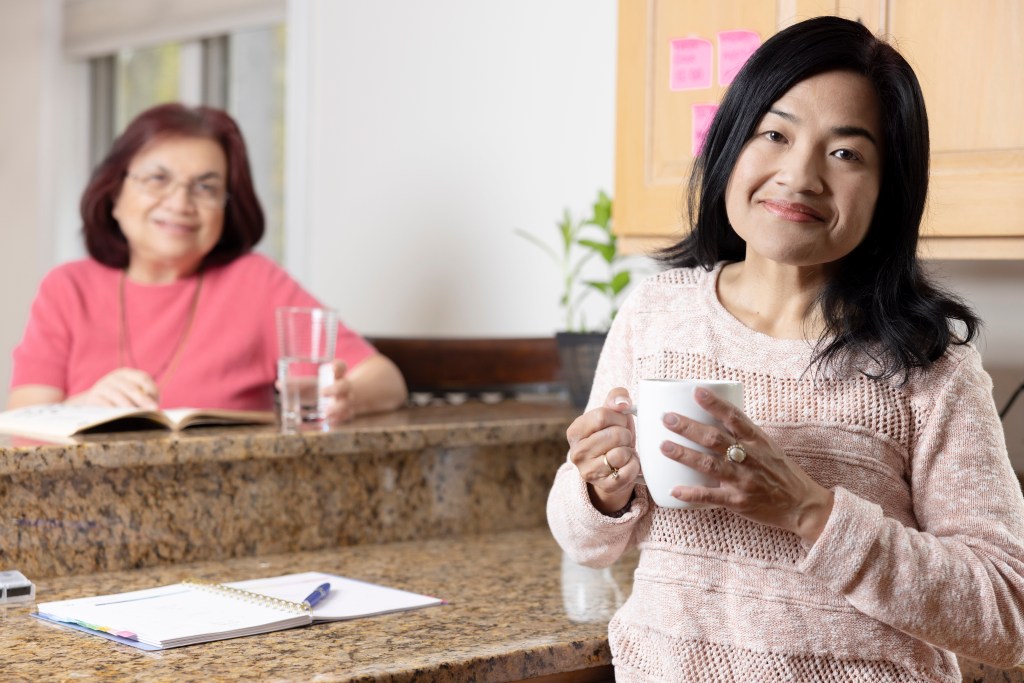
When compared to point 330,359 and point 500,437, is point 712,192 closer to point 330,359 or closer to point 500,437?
point 500,437

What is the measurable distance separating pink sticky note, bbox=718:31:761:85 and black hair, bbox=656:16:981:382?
569 millimetres

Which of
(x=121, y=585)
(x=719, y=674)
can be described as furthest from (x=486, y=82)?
(x=719, y=674)

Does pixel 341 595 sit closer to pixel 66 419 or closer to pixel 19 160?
pixel 66 419

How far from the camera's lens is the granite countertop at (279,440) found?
1449mm

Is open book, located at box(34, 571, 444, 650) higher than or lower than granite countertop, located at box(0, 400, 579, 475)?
lower

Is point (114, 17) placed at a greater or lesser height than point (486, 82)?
greater

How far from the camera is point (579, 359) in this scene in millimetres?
1989

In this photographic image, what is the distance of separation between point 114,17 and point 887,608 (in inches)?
148

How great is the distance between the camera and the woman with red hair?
88.3 inches

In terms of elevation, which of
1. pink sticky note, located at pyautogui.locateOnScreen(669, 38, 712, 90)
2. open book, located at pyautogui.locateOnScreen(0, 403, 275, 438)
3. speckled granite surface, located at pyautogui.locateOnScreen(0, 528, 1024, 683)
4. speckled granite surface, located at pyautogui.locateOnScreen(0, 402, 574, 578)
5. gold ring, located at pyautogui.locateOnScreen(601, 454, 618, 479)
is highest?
pink sticky note, located at pyautogui.locateOnScreen(669, 38, 712, 90)

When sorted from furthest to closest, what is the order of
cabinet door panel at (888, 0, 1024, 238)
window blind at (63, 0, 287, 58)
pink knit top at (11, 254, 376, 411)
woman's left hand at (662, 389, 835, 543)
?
window blind at (63, 0, 287, 58) < pink knit top at (11, 254, 376, 411) < cabinet door panel at (888, 0, 1024, 238) < woman's left hand at (662, 389, 835, 543)

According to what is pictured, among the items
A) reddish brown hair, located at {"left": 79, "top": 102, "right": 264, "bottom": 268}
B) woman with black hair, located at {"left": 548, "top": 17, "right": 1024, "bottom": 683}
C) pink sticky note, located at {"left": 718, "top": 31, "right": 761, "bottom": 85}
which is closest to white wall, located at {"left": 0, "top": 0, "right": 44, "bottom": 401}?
reddish brown hair, located at {"left": 79, "top": 102, "right": 264, "bottom": 268}

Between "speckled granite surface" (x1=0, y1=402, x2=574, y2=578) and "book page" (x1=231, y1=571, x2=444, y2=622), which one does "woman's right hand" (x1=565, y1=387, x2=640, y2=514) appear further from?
"speckled granite surface" (x1=0, y1=402, x2=574, y2=578)

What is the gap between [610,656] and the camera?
4.18 ft
